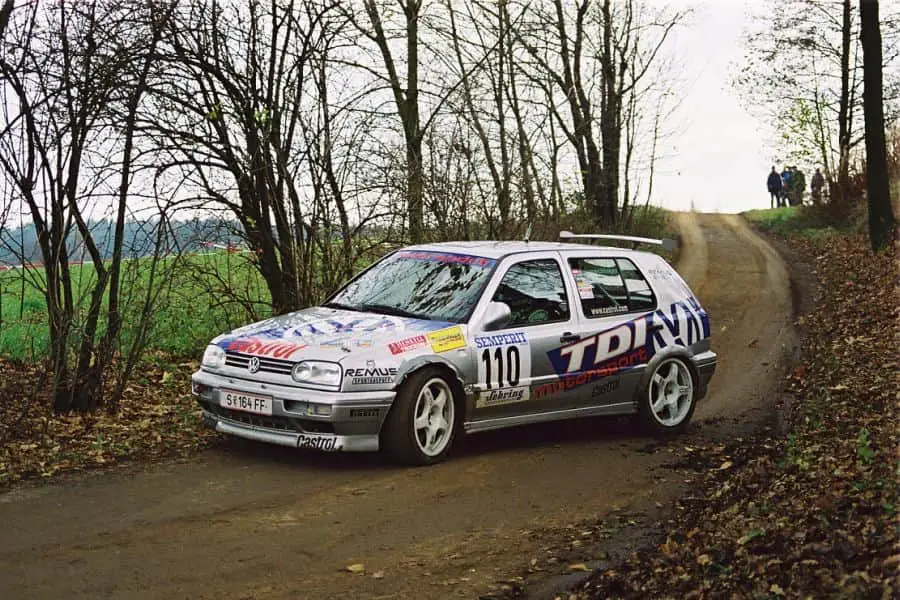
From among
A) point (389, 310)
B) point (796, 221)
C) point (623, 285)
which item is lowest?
point (389, 310)

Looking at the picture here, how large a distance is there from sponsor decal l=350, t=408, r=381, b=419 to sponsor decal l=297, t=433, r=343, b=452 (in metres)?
0.24

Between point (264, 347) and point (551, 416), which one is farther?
point (551, 416)

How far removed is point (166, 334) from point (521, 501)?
8.88 meters

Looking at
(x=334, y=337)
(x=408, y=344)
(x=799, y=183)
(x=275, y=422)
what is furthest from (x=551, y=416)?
(x=799, y=183)

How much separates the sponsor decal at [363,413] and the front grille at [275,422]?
189mm

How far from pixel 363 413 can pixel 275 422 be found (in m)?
0.72

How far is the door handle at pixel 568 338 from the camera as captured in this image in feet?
31.9

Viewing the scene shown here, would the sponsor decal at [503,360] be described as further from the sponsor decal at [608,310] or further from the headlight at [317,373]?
the headlight at [317,373]

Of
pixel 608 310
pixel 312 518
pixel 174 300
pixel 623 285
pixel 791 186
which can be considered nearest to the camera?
pixel 312 518

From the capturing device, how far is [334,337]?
8562 millimetres

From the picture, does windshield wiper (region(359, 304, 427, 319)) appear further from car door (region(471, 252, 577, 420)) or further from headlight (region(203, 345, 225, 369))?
headlight (region(203, 345, 225, 369))

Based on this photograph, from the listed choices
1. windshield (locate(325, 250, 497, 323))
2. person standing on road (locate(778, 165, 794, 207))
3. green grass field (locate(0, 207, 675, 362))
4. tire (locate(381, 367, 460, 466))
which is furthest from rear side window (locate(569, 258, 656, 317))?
person standing on road (locate(778, 165, 794, 207))

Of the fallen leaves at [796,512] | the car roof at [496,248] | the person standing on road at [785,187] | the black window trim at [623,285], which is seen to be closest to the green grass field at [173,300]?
the car roof at [496,248]

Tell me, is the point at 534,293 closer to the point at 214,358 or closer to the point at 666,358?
the point at 666,358
